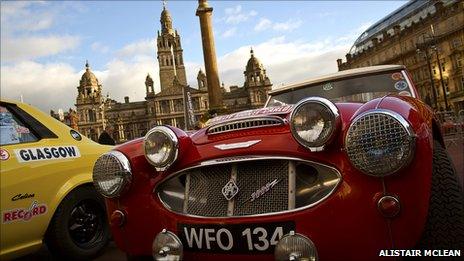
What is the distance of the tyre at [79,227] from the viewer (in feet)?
12.3

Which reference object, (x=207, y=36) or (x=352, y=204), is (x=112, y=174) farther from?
(x=207, y=36)

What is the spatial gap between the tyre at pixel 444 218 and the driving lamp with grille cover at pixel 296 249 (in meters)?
0.46

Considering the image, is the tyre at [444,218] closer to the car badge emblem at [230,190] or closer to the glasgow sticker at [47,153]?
the car badge emblem at [230,190]

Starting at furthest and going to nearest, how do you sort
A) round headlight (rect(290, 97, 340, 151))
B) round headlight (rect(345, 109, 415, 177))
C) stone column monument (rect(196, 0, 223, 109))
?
stone column monument (rect(196, 0, 223, 109))
round headlight (rect(290, 97, 340, 151))
round headlight (rect(345, 109, 415, 177))

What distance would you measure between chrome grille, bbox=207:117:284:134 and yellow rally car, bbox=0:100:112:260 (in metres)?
1.80

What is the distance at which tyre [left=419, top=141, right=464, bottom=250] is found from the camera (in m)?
1.83

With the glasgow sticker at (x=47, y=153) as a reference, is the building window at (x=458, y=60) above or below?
above

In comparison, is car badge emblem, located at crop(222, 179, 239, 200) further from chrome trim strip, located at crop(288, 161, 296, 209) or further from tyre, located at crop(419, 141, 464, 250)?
tyre, located at crop(419, 141, 464, 250)

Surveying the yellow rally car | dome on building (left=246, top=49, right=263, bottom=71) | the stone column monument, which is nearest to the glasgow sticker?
the yellow rally car

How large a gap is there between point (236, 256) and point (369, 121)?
88 cm

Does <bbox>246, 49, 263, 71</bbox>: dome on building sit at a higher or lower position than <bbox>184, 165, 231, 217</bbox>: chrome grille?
higher

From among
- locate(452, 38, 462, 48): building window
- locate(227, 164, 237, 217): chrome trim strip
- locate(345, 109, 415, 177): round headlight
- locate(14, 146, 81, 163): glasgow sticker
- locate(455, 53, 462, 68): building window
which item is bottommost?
locate(227, 164, 237, 217): chrome trim strip

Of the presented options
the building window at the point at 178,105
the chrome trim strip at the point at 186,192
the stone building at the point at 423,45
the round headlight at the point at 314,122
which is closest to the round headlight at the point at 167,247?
the chrome trim strip at the point at 186,192

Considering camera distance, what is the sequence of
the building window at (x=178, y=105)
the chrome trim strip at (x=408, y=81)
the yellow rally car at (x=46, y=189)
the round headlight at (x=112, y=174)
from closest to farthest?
the round headlight at (x=112, y=174)
the yellow rally car at (x=46, y=189)
the chrome trim strip at (x=408, y=81)
the building window at (x=178, y=105)
